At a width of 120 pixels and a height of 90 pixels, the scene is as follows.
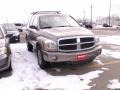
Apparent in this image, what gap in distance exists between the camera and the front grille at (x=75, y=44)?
807 centimetres

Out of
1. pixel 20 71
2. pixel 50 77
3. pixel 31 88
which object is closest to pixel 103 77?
pixel 50 77

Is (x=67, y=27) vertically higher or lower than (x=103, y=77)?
higher

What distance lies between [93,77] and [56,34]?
1783mm

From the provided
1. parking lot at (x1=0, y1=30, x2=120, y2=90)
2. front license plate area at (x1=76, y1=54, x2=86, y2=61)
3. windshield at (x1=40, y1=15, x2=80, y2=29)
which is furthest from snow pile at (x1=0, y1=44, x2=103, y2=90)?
windshield at (x1=40, y1=15, x2=80, y2=29)

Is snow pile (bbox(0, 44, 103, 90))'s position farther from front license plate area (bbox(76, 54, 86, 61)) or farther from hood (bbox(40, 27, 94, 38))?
hood (bbox(40, 27, 94, 38))

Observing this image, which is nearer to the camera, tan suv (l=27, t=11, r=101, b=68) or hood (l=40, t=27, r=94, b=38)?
tan suv (l=27, t=11, r=101, b=68)

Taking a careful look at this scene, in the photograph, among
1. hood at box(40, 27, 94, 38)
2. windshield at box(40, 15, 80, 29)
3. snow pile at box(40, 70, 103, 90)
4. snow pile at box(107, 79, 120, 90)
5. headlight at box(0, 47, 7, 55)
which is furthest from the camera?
windshield at box(40, 15, 80, 29)

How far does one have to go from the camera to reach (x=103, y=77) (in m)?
7.68

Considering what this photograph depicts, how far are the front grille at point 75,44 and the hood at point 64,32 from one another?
0.16 m

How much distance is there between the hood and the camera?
822cm

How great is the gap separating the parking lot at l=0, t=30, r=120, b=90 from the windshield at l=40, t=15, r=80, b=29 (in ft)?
4.71

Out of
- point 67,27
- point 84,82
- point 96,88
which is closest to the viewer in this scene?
point 96,88

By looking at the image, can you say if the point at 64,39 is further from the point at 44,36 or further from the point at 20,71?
the point at 20,71

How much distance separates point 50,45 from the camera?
320 inches
